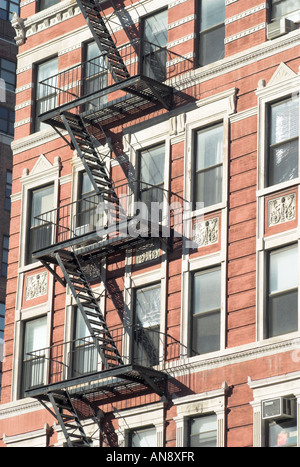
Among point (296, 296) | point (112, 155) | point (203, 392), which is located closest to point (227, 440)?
point (203, 392)

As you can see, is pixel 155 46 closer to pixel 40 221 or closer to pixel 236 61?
pixel 236 61

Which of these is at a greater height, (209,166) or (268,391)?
(209,166)

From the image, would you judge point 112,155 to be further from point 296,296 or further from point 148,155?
point 296,296

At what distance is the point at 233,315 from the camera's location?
3378cm

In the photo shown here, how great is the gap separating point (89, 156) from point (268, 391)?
30.2 ft

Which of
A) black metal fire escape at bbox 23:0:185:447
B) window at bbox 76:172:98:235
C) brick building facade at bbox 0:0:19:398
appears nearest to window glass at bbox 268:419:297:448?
black metal fire escape at bbox 23:0:185:447

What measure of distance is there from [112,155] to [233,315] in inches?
268

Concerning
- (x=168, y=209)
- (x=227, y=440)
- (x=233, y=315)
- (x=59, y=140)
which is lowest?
(x=227, y=440)

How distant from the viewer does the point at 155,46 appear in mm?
38406

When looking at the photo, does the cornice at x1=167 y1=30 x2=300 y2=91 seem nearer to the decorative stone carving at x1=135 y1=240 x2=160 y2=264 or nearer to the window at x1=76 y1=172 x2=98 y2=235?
the window at x1=76 y1=172 x2=98 y2=235

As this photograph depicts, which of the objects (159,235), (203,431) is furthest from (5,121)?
(203,431)

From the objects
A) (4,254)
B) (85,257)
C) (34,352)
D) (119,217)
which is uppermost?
(4,254)

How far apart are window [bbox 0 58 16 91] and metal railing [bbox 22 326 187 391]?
30.7m

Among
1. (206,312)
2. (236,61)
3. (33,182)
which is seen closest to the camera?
(206,312)
